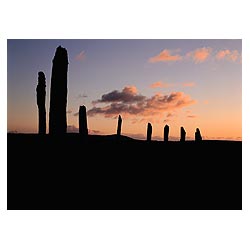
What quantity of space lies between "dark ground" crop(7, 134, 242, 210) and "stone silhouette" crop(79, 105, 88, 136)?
37 cm

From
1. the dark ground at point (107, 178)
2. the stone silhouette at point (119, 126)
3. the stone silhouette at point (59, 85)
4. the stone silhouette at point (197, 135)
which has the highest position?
the stone silhouette at point (59, 85)

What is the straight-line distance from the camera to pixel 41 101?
10.5 meters

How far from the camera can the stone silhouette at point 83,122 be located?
10.9 metres

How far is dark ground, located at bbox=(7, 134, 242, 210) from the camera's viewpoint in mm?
6766

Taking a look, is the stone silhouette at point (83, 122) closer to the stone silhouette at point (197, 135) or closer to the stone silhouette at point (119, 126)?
the stone silhouette at point (119, 126)

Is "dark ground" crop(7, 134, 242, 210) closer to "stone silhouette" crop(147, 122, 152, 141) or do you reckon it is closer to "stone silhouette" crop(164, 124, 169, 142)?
"stone silhouette" crop(147, 122, 152, 141)

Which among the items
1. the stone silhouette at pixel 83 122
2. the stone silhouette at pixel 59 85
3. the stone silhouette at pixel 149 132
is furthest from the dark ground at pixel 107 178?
the stone silhouette at pixel 149 132

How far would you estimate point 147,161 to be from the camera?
9836 millimetres

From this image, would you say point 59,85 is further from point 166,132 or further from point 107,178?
point 166,132

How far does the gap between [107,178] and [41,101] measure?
3.58 meters

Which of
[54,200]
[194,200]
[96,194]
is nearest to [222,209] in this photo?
[194,200]

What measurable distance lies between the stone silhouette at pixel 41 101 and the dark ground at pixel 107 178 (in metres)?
0.38
